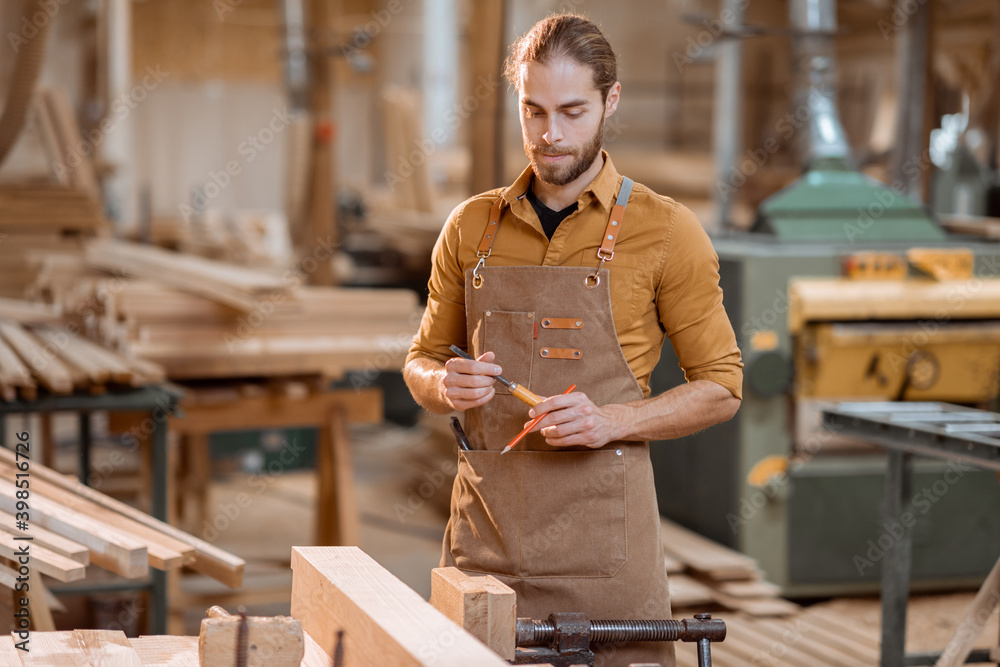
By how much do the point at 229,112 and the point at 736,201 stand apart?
8.51 m

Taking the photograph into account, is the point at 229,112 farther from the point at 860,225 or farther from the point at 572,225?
the point at 572,225

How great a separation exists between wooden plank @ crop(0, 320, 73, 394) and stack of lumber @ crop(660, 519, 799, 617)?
2152 millimetres

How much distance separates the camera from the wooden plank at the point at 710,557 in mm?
4164

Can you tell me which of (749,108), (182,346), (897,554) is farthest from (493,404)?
(749,108)

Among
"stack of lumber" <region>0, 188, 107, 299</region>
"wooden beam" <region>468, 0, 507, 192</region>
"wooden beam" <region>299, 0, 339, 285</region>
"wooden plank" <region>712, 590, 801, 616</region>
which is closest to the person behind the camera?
"wooden plank" <region>712, 590, 801, 616</region>

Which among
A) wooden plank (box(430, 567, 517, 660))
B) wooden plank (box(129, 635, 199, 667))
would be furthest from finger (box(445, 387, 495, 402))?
wooden plank (box(129, 635, 199, 667))

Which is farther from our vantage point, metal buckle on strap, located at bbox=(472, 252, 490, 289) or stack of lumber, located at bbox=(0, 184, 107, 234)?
stack of lumber, located at bbox=(0, 184, 107, 234)

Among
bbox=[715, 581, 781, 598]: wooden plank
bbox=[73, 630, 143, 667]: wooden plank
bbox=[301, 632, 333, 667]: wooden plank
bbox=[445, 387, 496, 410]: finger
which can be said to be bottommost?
bbox=[715, 581, 781, 598]: wooden plank

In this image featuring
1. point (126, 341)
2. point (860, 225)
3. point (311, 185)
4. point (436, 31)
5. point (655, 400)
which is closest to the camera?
point (655, 400)

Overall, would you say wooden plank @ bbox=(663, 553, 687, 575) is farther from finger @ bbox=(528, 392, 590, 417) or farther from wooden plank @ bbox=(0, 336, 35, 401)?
finger @ bbox=(528, 392, 590, 417)

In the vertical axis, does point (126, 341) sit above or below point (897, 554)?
above

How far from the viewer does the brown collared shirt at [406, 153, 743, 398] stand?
2.01m

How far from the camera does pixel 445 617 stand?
4.67 ft

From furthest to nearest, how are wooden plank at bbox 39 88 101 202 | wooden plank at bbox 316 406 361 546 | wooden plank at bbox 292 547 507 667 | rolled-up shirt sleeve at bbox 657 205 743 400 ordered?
wooden plank at bbox 39 88 101 202
wooden plank at bbox 316 406 361 546
rolled-up shirt sleeve at bbox 657 205 743 400
wooden plank at bbox 292 547 507 667
